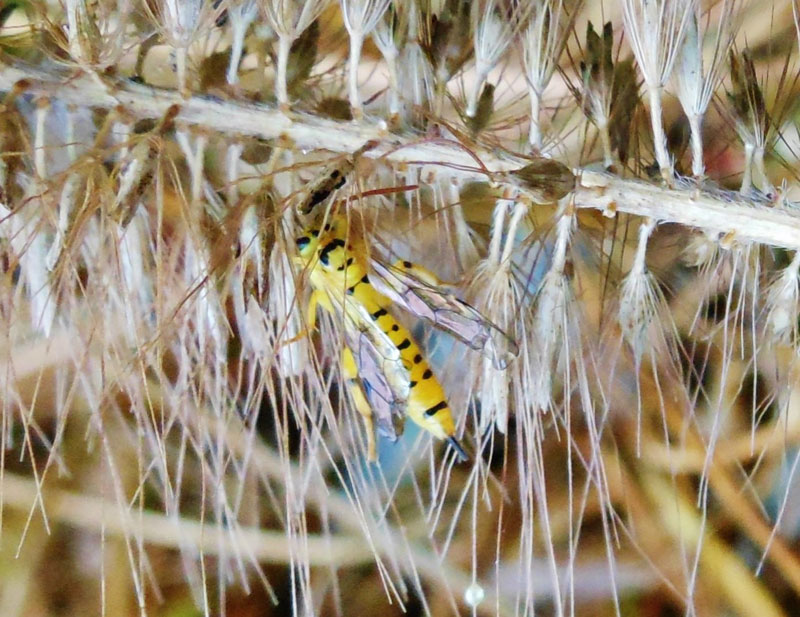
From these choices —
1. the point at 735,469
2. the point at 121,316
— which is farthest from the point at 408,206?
the point at 735,469

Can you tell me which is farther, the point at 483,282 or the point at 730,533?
the point at 730,533

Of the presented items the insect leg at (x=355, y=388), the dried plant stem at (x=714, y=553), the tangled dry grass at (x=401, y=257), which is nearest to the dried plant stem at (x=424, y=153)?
the tangled dry grass at (x=401, y=257)

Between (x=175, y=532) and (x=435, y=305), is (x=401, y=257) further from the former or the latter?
(x=175, y=532)

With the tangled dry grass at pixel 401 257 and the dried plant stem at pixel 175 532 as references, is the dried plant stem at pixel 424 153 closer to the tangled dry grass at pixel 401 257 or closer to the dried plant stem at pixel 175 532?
the tangled dry grass at pixel 401 257

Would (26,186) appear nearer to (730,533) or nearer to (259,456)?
(259,456)

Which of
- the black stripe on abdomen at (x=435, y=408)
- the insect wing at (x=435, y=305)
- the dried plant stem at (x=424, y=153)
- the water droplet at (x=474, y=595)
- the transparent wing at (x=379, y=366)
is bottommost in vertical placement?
the water droplet at (x=474, y=595)

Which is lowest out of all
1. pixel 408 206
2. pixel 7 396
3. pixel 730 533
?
pixel 730 533

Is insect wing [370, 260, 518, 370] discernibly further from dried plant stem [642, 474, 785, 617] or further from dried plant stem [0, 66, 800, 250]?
dried plant stem [642, 474, 785, 617]

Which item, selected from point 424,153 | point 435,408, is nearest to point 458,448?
point 435,408

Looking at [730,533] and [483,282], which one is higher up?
[483,282]
